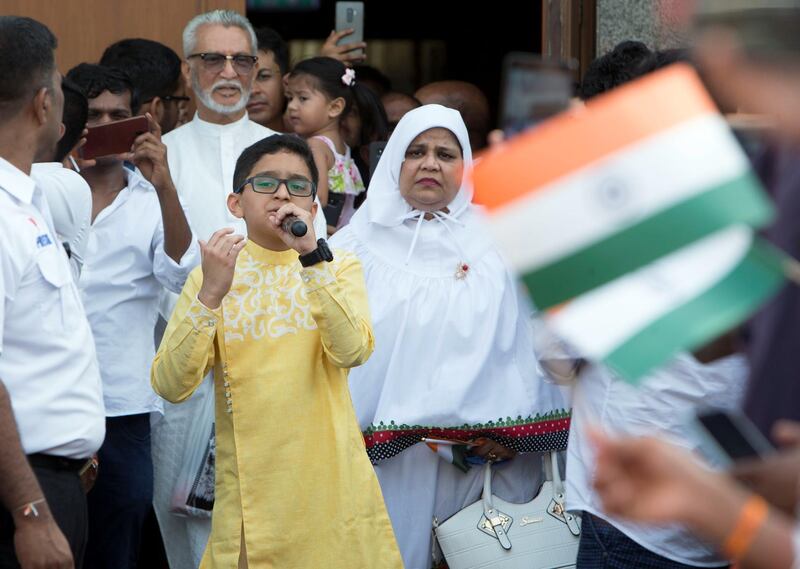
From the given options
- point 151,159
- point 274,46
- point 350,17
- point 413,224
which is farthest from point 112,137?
point 350,17

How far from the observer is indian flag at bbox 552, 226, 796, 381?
1.54m

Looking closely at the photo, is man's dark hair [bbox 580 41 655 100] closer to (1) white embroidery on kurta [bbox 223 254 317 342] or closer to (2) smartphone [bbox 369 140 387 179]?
(1) white embroidery on kurta [bbox 223 254 317 342]

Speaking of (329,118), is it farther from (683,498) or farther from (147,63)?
(683,498)

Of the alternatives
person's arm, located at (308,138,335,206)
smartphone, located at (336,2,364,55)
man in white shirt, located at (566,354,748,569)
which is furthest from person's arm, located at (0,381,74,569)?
smartphone, located at (336,2,364,55)

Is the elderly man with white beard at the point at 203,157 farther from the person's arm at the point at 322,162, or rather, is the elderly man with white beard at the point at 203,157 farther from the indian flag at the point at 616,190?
the indian flag at the point at 616,190

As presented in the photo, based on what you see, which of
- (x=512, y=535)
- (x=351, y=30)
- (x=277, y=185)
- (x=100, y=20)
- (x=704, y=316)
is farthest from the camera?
(x=351, y=30)

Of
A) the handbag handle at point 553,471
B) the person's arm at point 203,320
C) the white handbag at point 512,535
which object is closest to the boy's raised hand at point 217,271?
the person's arm at point 203,320

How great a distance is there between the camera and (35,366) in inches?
120

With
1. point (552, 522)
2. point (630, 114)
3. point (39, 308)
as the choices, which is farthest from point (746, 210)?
point (552, 522)

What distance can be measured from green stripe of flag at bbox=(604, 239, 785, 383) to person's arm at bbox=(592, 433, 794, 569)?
0.10m

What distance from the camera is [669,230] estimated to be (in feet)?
5.02

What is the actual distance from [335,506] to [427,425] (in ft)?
2.56

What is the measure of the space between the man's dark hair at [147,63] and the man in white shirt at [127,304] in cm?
87

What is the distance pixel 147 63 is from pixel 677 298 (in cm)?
439
